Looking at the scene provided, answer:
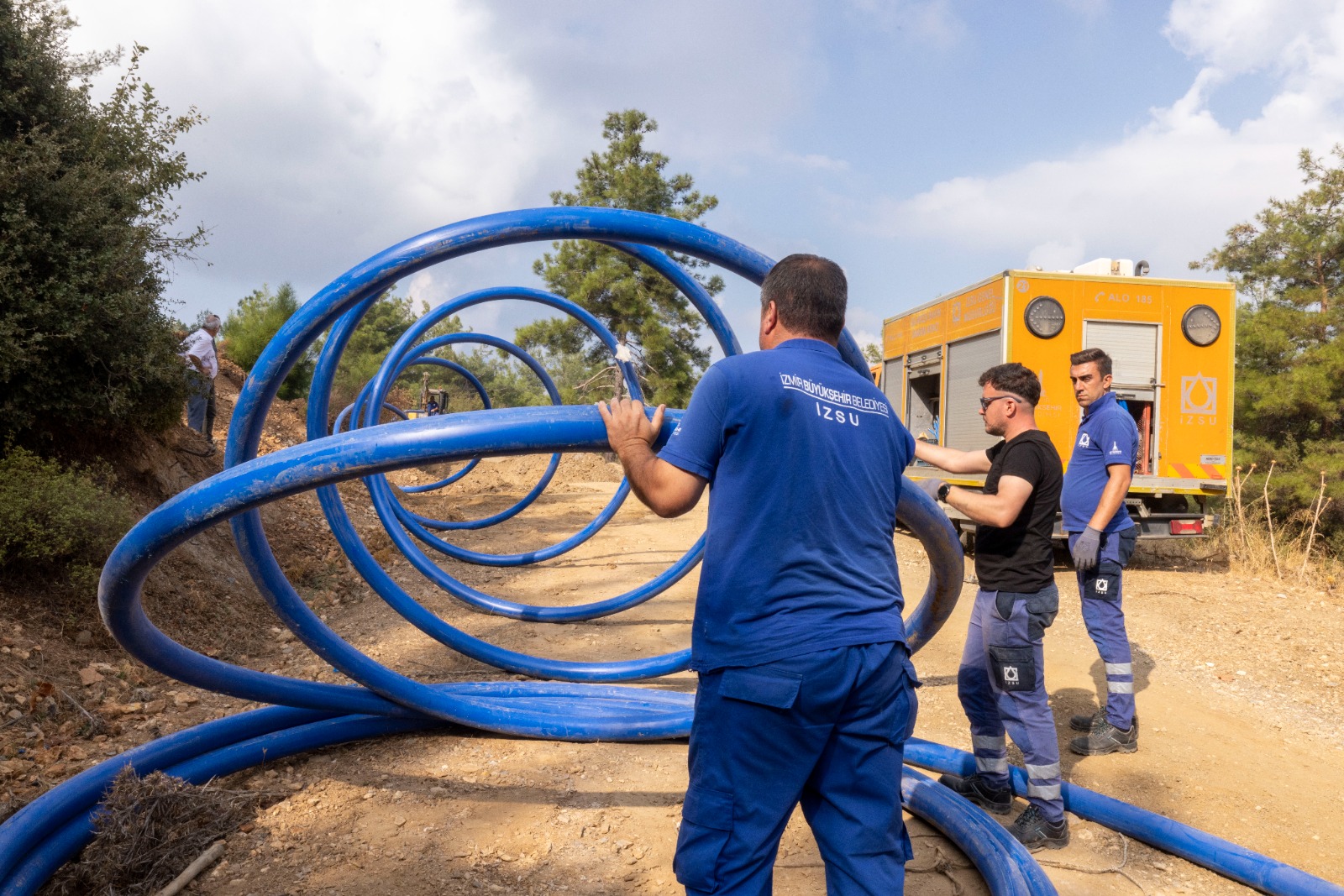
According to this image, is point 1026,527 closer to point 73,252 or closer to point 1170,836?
point 1170,836

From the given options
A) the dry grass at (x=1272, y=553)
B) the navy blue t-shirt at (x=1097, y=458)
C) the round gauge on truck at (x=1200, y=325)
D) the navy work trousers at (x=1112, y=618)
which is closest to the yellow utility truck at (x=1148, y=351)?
the round gauge on truck at (x=1200, y=325)

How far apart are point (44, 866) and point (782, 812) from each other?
2.44m

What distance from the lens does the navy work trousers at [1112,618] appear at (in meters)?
4.30

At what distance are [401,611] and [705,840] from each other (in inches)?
129

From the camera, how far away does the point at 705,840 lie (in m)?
1.77

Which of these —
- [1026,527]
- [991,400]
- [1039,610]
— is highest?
[991,400]

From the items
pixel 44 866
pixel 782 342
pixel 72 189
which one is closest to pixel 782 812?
pixel 782 342

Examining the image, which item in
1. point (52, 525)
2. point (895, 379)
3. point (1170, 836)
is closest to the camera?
point (1170, 836)

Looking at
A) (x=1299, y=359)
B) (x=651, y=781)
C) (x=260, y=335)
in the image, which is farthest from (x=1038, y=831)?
(x=260, y=335)

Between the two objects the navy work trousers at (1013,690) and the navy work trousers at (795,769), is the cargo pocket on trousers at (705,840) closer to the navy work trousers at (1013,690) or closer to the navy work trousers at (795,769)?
the navy work trousers at (795,769)

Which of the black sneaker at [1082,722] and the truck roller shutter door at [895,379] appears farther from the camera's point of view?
the truck roller shutter door at [895,379]

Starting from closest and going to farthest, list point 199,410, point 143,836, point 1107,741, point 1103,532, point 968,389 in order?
point 143,836 < point 1107,741 < point 1103,532 < point 199,410 < point 968,389

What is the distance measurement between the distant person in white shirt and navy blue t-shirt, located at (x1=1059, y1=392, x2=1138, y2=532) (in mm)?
8284

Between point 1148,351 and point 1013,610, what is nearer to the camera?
point 1013,610
